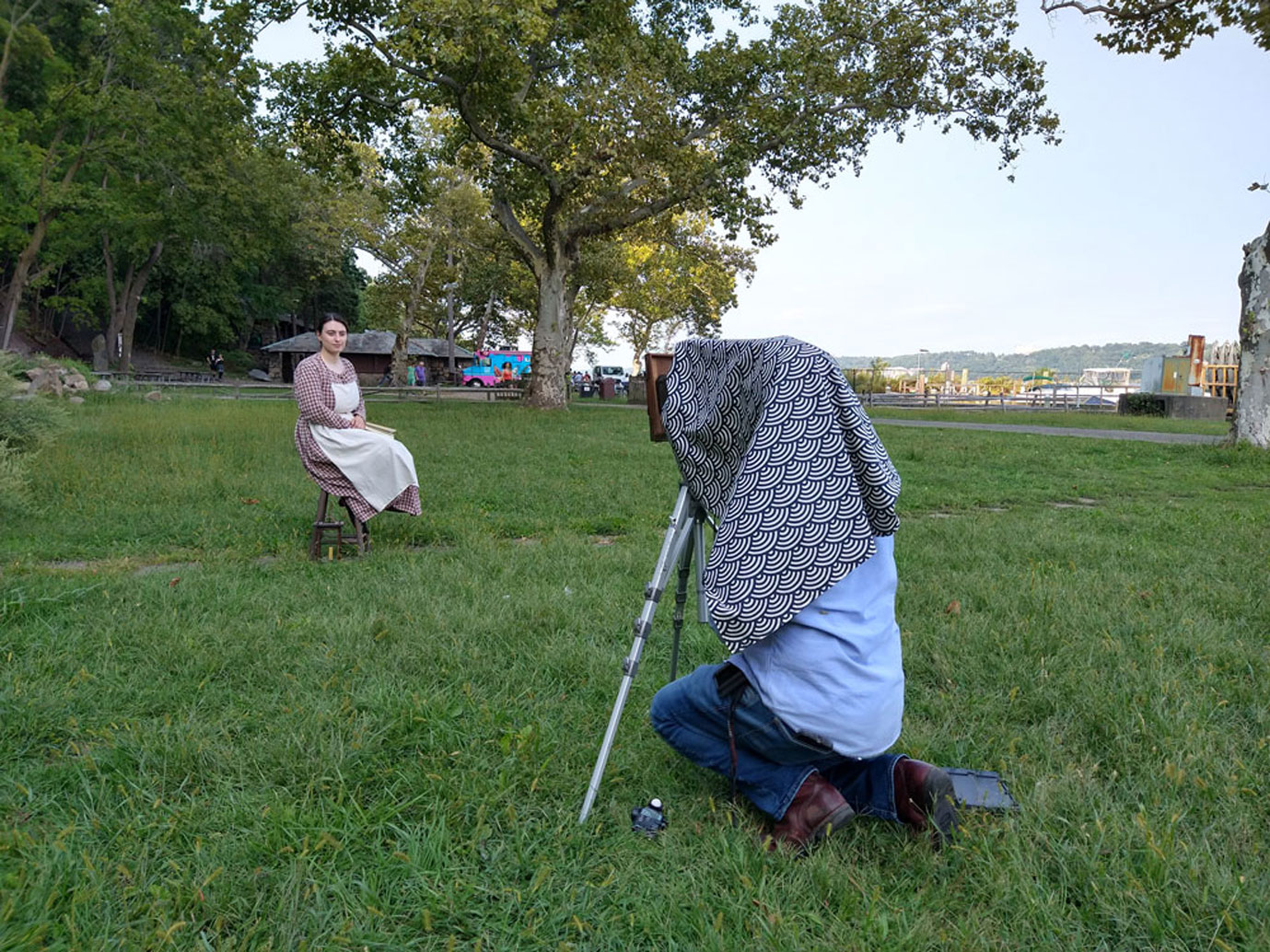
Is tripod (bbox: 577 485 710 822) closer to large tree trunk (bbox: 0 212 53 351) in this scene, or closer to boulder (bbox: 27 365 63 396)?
boulder (bbox: 27 365 63 396)

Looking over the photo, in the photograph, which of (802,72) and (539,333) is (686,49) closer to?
(802,72)

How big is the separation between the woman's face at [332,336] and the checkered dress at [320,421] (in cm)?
10

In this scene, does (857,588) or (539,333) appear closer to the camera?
(857,588)

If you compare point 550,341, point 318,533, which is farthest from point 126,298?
point 318,533

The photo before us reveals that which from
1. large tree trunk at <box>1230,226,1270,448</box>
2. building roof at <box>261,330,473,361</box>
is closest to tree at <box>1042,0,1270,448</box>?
large tree trunk at <box>1230,226,1270,448</box>

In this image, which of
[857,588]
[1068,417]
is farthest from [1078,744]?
[1068,417]

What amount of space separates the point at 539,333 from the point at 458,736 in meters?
21.1

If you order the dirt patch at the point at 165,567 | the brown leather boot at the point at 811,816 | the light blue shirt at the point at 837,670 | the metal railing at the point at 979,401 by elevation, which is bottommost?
the dirt patch at the point at 165,567

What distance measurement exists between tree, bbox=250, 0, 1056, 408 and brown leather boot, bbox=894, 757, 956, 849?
16708mm

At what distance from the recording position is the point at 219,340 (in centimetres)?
5556

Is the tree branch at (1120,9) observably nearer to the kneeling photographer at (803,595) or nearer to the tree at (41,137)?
the kneeling photographer at (803,595)

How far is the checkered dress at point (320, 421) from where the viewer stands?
553 centimetres

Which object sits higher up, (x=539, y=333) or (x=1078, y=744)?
(x=539, y=333)

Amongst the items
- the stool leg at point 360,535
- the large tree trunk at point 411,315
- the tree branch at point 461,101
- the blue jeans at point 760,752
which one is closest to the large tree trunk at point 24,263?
the large tree trunk at point 411,315
